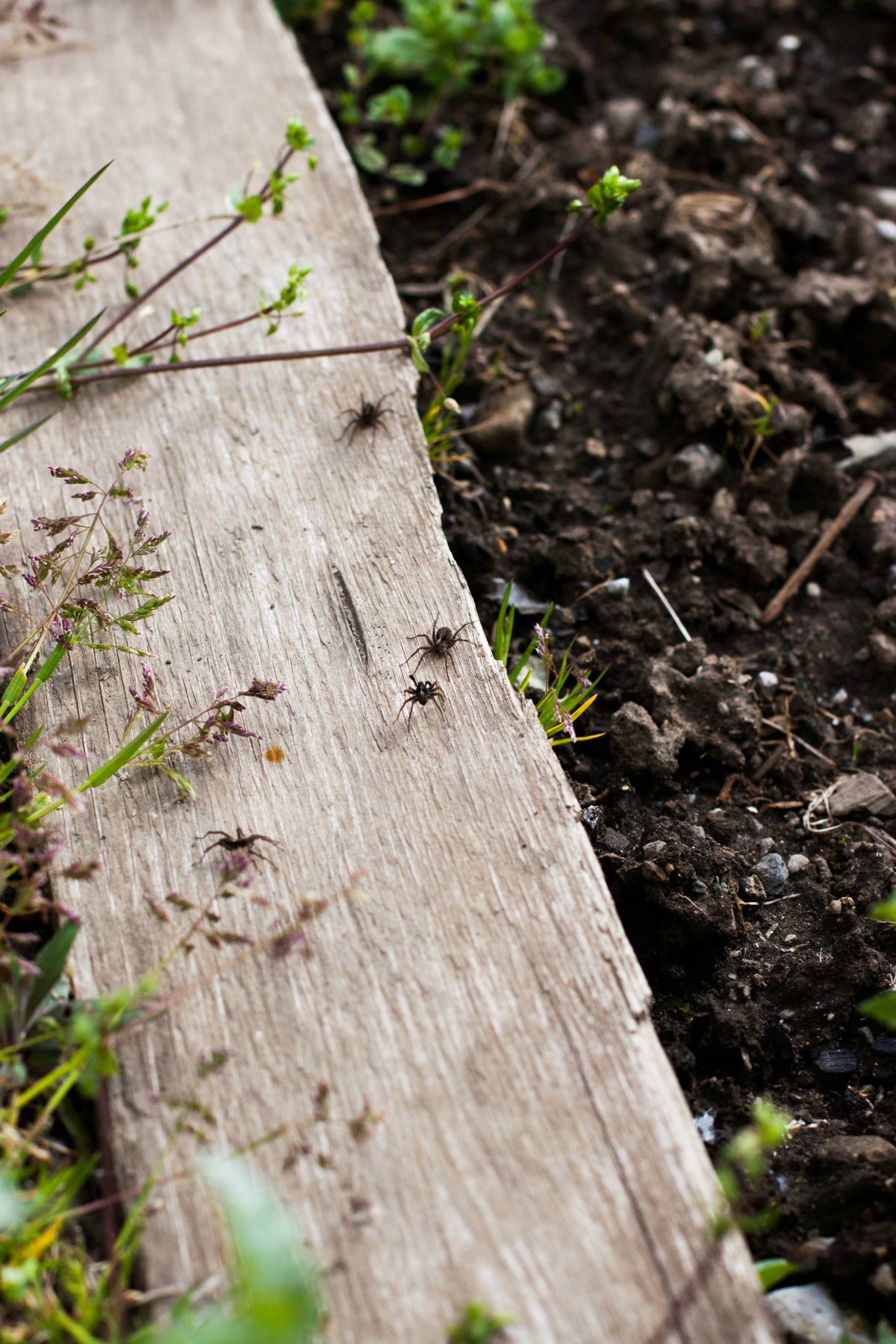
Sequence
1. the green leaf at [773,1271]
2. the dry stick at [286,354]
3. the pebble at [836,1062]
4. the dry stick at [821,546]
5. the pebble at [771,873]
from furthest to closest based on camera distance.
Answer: the dry stick at [821,546]
the dry stick at [286,354]
the pebble at [771,873]
the pebble at [836,1062]
the green leaf at [773,1271]

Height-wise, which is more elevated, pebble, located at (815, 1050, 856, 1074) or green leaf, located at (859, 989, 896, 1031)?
green leaf, located at (859, 989, 896, 1031)

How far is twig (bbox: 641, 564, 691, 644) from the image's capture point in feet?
7.84

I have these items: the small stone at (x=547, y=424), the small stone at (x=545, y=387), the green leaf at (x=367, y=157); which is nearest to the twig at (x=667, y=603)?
the small stone at (x=547, y=424)

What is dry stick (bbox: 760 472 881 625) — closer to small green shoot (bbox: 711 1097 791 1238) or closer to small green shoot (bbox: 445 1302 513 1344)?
small green shoot (bbox: 711 1097 791 1238)

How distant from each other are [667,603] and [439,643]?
726 millimetres

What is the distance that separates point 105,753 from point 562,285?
197 cm

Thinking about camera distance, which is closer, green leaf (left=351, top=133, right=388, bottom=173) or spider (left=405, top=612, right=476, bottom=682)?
spider (left=405, top=612, right=476, bottom=682)

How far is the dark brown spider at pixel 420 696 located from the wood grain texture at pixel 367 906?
29 mm

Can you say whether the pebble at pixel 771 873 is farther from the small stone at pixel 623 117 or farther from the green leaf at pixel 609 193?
the small stone at pixel 623 117

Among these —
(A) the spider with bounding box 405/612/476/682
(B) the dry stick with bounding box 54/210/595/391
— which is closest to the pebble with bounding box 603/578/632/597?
(A) the spider with bounding box 405/612/476/682

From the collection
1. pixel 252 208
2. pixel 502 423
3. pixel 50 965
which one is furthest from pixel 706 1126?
pixel 252 208

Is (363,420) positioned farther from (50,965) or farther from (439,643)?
(50,965)

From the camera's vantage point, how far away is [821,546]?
254 cm

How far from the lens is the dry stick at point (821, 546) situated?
2469mm
